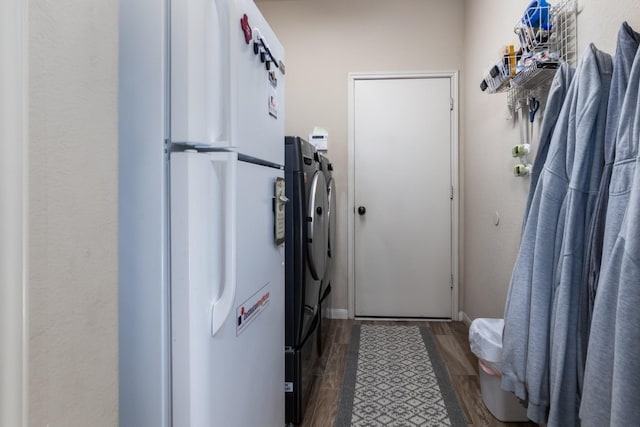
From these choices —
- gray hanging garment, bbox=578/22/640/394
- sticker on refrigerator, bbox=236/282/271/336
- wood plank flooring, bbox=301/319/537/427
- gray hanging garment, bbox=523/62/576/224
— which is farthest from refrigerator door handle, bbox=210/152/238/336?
wood plank flooring, bbox=301/319/537/427

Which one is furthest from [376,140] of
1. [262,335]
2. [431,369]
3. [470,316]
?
[262,335]

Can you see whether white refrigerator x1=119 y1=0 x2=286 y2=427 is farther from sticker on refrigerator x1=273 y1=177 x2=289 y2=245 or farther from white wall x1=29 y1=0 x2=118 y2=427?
sticker on refrigerator x1=273 y1=177 x2=289 y2=245

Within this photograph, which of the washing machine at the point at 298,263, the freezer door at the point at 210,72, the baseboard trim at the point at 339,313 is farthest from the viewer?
the baseboard trim at the point at 339,313

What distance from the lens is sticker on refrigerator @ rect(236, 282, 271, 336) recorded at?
0.98 meters

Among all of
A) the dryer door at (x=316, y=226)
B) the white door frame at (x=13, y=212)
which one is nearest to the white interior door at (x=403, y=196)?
the dryer door at (x=316, y=226)

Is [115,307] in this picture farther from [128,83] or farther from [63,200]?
[128,83]

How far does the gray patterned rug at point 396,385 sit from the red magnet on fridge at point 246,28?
1.70 meters

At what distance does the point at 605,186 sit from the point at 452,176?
7.21ft

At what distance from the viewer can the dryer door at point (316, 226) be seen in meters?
1.73

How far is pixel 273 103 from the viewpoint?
1.29 m

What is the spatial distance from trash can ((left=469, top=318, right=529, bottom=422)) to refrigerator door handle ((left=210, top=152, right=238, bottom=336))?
4.45 ft

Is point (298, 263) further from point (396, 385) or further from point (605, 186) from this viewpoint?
point (605, 186)

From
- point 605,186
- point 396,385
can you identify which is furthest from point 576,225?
point 396,385

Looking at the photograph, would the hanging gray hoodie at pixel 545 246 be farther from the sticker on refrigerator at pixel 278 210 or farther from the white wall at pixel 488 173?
the sticker on refrigerator at pixel 278 210
